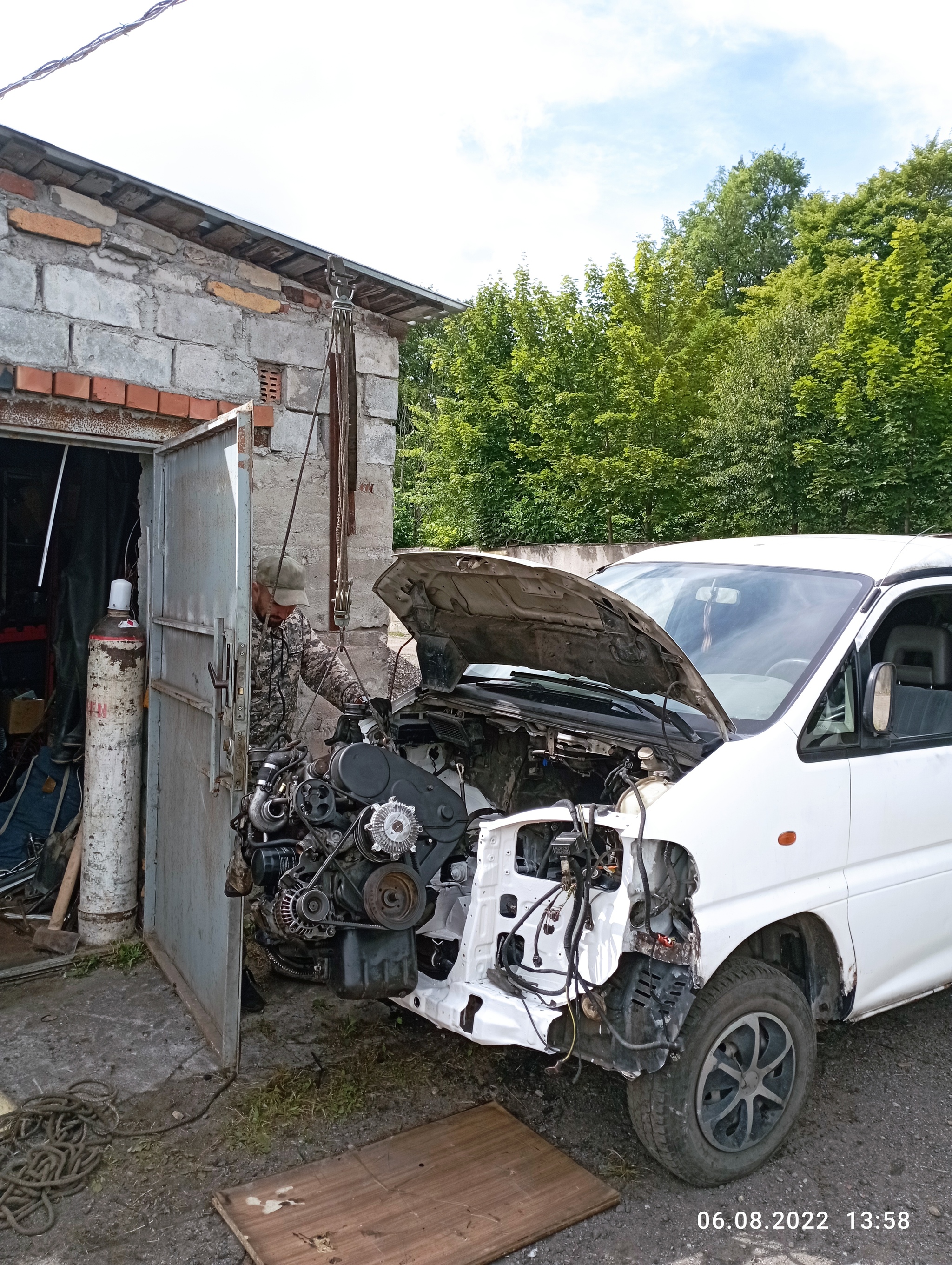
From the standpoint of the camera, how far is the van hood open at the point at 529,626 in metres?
3.02

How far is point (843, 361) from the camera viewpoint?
647 inches

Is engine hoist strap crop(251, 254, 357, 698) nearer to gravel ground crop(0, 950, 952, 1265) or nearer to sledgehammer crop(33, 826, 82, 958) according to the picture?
sledgehammer crop(33, 826, 82, 958)

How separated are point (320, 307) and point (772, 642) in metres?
3.46

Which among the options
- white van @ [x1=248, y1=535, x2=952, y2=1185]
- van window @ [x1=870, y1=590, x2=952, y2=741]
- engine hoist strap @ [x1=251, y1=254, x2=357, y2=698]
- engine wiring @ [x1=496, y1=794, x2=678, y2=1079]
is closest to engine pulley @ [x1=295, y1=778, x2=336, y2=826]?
white van @ [x1=248, y1=535, x2=952, y2=1185]

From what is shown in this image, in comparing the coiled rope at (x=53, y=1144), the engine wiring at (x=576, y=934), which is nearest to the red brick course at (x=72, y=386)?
the coiled rope at (x=53, y=1144)

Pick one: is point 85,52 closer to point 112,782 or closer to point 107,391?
point 107,391

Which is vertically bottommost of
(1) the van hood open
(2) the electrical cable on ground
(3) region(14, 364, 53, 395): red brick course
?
(1) the van hood open

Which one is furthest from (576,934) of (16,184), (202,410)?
(16,184)

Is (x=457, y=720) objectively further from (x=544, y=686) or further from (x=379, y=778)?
(x=379, y=778)

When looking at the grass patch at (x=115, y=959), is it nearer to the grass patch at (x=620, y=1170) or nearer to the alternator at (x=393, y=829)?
the alternator at (x=393, y=829)

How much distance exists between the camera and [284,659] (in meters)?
4.80

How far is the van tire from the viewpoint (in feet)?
9.31

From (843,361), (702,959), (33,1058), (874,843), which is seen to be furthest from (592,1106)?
(843,361)

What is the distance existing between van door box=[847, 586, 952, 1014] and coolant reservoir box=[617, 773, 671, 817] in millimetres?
817
